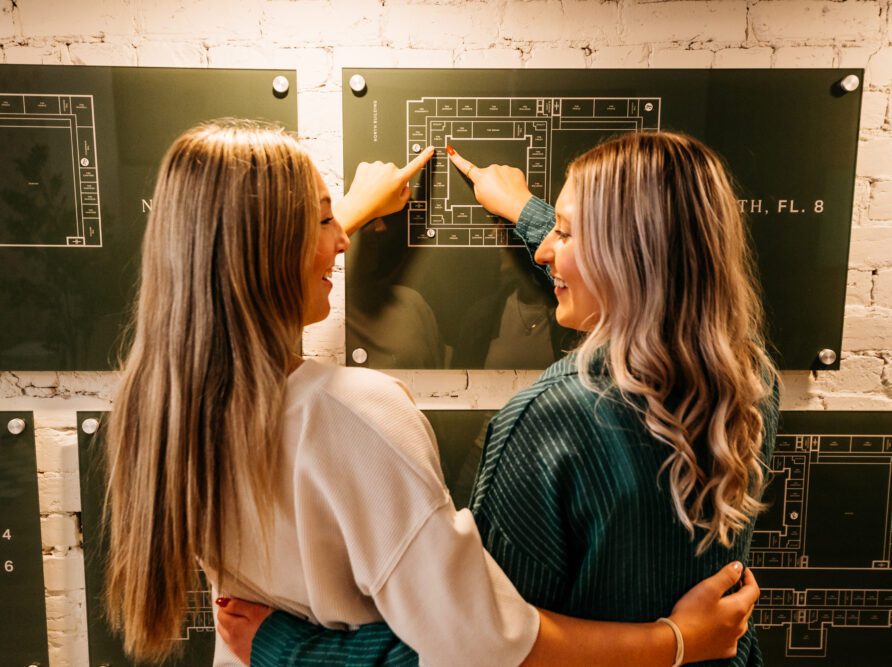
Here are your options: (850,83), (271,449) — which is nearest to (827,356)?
(850,83)

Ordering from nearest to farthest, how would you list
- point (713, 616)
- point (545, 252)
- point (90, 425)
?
point (713, 616) < point (545, 252) < point (90, 425)

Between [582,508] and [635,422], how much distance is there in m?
0.14

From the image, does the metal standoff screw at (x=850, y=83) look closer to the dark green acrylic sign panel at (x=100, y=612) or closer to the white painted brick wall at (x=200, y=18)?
the white painted brick wall at (x=200, y=18)

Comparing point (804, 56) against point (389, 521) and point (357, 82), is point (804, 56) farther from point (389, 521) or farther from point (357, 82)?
point (389, 521)

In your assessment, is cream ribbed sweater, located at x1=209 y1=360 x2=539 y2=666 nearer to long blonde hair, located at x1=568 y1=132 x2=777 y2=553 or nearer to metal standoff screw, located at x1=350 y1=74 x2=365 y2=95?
long blonde hair, located at x1=568 y1=132 x2=777 y2=553

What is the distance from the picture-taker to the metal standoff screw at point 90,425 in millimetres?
1585

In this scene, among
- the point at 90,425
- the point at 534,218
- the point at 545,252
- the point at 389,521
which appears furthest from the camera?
the point at 90,425

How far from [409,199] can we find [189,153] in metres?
0.74

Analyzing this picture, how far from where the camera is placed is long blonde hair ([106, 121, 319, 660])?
83 centimetres

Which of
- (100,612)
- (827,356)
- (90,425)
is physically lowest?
(100,612)

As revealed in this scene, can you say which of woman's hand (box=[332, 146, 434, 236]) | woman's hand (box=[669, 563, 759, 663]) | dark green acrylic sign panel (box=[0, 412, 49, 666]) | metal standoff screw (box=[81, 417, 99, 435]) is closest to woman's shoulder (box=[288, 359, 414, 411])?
woman's hand (box=[669, 563, 759, 663])

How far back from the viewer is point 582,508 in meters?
0.91

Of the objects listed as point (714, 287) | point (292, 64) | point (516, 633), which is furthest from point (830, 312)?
point (292, 64)

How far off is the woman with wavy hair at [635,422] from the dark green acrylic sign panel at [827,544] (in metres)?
0.79
